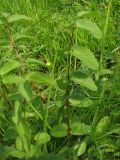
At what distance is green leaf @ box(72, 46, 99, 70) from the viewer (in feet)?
4.67

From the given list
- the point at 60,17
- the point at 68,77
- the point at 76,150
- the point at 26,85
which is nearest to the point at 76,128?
the point at 76,150

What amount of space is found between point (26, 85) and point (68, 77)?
21 cm

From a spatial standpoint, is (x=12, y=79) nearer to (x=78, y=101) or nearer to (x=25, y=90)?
(x=25, y=90)

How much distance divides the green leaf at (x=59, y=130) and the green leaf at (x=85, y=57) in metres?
0.29

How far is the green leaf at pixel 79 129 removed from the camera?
1.58 metres

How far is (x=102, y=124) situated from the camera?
165 centimetres

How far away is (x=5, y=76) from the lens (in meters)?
1.46

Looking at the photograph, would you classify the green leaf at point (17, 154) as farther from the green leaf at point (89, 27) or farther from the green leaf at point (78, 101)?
the green leaf at point (89, 27)

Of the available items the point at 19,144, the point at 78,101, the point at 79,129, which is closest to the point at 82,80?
the point at 78,101

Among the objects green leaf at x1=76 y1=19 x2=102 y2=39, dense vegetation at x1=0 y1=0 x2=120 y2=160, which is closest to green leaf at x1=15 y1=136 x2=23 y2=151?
dense vegetation at x1=0 y1=0 x2=120 y2=160

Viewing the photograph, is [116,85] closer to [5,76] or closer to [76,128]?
[76,128]

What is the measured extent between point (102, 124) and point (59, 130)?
0.60ft

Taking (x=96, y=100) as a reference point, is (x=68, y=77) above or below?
above

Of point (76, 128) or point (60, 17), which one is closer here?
point (76, 128)
